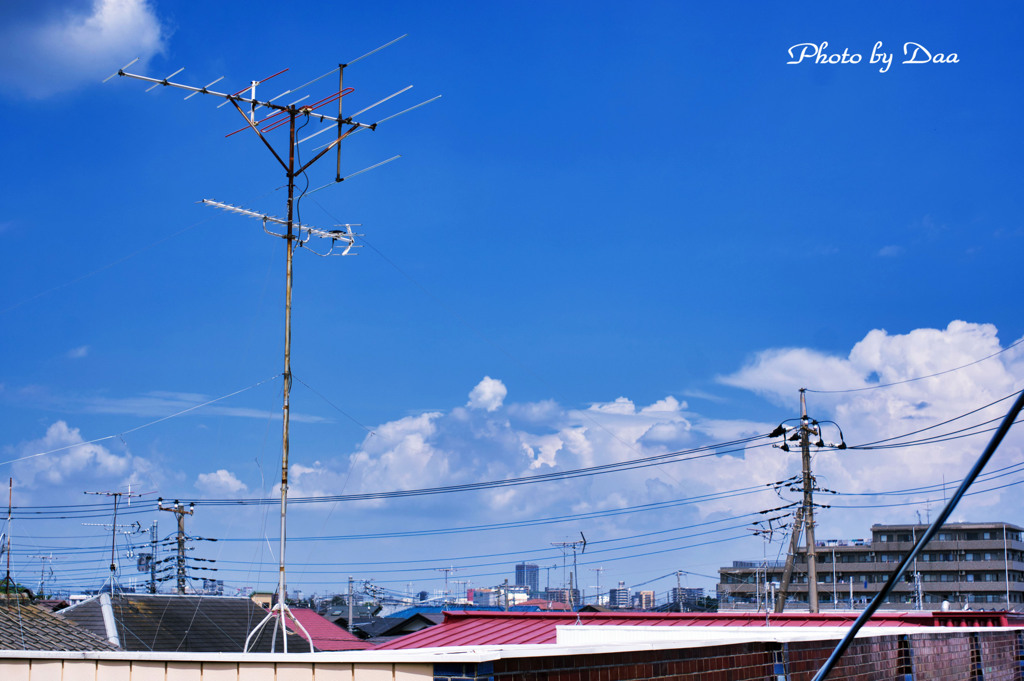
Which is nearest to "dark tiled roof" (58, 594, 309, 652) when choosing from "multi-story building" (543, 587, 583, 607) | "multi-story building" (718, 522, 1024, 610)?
"multi-story building" (543, 587, 583, 607)

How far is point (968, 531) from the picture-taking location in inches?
3848

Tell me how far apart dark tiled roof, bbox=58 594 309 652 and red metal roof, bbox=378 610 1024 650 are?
12.2 metres

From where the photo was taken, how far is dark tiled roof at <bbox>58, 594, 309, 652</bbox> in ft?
96.6

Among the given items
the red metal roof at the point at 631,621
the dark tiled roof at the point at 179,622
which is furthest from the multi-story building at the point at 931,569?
the red metal roof at the point at 631,621

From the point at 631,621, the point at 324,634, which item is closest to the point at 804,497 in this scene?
the point at 631,621

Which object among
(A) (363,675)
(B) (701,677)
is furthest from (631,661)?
(A) (363,675)

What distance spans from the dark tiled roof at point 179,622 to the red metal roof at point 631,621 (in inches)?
479

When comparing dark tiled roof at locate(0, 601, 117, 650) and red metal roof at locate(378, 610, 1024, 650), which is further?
red metal roof at locate(378, 610, 1024, 650)

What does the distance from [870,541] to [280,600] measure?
102 m

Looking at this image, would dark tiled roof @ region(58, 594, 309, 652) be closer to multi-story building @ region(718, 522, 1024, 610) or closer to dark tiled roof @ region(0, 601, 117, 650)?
dark tiled roof @ region(0, 601, 117, 650)

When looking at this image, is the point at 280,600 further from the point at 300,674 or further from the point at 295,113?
the point at 295,113

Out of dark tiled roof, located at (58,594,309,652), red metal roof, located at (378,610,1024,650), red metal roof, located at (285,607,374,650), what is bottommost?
red metal roof, located at (285,607,374,650)

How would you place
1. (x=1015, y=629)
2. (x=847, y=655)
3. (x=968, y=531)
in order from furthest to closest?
(x=968, y=531)
(x=1015, y=629)
(x=847, y=655)

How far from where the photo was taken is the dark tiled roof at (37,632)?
47.4 feet
